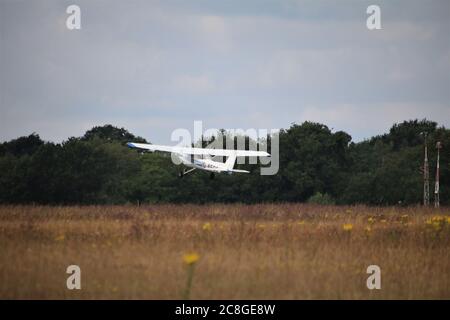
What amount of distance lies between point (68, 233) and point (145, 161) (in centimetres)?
6938

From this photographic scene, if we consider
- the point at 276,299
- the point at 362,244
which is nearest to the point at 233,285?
the point at 276,299

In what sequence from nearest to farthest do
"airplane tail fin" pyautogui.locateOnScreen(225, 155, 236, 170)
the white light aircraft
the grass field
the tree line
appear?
the grass field
the white light aircraft
"airplane tail fin" pyautogui.locateOnScreen(225, 155, 236, 170)
the tree line

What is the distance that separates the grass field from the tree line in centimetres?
4088

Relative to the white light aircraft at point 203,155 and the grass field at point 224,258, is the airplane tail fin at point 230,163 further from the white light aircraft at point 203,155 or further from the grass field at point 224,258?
the grass field at point 224,258

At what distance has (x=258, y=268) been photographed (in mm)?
17266

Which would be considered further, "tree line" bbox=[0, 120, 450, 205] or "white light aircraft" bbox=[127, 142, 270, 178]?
"tree line" bbox=[0, 120, 450, 205]

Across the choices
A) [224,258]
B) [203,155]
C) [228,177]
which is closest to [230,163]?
[203,155]

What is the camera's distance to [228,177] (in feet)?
264

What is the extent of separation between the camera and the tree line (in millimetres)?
67812

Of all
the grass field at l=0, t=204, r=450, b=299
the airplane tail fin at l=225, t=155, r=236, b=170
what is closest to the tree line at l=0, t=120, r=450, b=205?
the airplane tail fin at l=225, t=155, r=236, b=170

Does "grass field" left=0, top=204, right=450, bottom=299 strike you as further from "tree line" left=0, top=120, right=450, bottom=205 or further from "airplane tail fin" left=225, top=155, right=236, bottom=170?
"tree line" left=0, top=120, right=450, bottom=205

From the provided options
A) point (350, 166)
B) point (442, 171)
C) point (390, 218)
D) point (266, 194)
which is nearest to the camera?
point (390, 218)

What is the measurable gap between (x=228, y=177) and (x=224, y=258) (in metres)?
62.5

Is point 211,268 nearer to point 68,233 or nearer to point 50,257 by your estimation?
point 50,257
